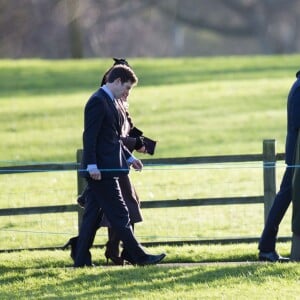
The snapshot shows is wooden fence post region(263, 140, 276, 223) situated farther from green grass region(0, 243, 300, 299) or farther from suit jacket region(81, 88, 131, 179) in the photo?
suit jacket region(81, 88, 131, 179)

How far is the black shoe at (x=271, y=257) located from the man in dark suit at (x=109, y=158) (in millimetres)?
1112

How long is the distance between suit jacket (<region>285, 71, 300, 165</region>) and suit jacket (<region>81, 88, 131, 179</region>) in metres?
1.58

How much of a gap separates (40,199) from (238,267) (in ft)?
22.7

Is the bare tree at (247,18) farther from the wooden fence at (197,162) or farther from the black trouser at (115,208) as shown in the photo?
the black trouser at (115,208)

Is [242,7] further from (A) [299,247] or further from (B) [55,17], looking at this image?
(A) [299,247]

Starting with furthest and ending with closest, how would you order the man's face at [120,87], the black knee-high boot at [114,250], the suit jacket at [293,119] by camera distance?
A: the black knee-high boot at [114,250]
the suit jacket at [293,119]
the man's face at [120,87]

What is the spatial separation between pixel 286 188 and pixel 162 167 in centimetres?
772

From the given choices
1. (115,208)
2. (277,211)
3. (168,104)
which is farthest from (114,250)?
(168,104)

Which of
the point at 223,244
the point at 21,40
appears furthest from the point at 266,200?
the point at 21,40

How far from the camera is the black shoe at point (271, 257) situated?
1161 cm

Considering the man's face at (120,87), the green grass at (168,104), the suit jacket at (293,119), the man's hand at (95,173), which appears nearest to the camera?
the man's hand at (95,173)

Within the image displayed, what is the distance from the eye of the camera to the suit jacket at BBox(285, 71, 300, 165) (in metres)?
11.2

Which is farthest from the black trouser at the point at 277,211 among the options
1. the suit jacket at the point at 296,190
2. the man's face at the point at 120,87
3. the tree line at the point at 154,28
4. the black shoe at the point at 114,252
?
the tree line at the point at 154,28

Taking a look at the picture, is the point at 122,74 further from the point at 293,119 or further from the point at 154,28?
the point at 154,28
